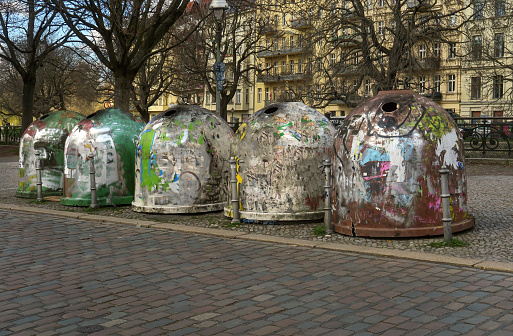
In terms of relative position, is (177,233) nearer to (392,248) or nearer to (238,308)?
(392,248)

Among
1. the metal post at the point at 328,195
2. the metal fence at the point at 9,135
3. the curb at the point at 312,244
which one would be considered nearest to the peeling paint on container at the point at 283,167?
the curb at the point at 312,244

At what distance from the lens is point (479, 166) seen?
1986 cm

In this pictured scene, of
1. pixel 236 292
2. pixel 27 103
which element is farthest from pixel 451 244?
pixel 27 103

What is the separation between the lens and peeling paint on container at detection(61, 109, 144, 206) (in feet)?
37.6

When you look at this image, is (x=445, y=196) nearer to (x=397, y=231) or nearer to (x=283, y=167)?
(x=397, y=231)

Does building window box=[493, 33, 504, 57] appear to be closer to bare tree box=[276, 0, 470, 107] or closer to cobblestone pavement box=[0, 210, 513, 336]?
bare tree box=[276, 0, 470, 107]

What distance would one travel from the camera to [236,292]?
550cm

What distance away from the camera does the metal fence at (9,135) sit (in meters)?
38.5

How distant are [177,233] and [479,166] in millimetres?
13844

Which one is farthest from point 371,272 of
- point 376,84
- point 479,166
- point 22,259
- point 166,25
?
point 376,84

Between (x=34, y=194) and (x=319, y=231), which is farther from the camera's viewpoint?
(x=34, y=194)

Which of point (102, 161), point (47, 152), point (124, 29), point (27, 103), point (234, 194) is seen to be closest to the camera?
point (234, 194)

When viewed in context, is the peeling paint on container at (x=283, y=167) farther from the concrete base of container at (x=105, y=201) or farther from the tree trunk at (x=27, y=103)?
the tree trunk at (x=27, y=103)

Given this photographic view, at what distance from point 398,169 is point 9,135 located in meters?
36.5
